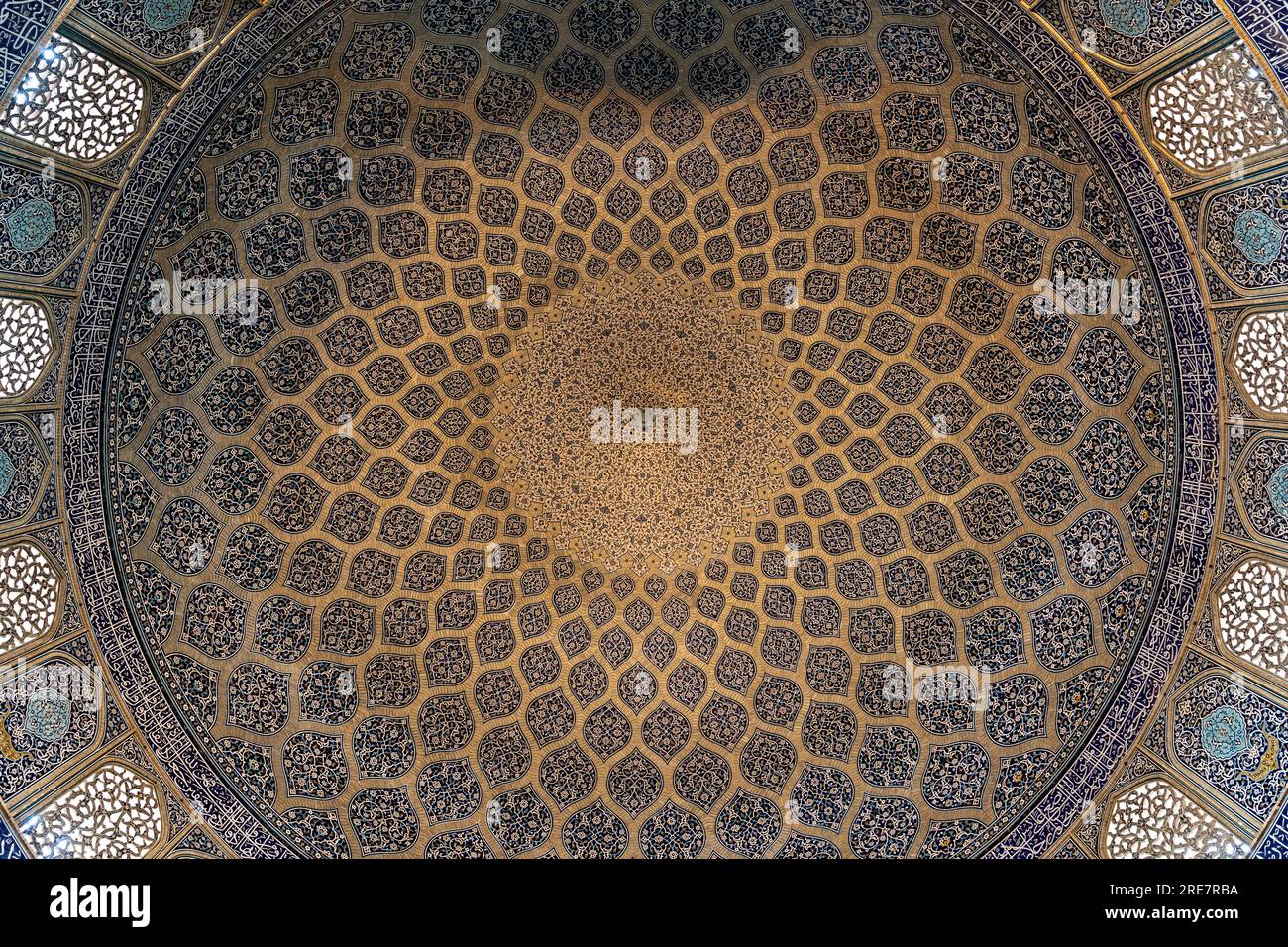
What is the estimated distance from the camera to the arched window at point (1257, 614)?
37.4 feet

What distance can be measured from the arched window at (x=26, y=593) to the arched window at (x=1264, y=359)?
1047cm

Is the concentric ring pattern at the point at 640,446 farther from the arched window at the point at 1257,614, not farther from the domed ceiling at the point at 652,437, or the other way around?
the arched window at the point at 1257,614

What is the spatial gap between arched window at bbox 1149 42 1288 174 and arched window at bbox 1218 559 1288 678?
3.47m

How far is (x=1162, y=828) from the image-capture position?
11930 mm

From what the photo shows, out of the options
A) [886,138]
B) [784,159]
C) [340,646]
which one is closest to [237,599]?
[340,646]

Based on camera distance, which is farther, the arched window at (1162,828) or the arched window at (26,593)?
the arched window at (1162,828)

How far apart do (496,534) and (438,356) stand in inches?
73.5

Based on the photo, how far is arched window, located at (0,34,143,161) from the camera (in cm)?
1073

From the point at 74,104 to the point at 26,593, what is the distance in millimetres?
4187
